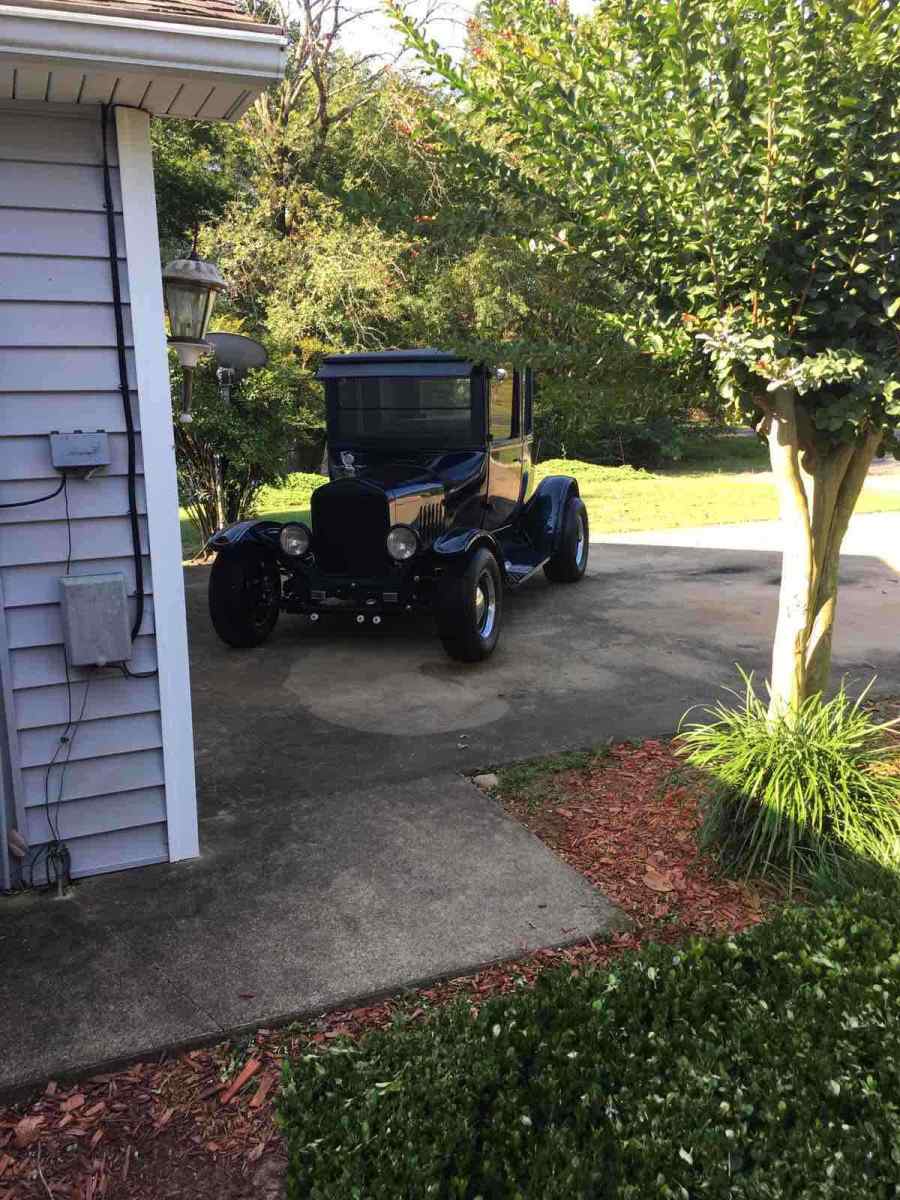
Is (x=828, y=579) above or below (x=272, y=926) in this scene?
above

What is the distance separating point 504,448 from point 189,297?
10.9 feet

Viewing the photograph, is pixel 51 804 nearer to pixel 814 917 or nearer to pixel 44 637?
pixel 44 637

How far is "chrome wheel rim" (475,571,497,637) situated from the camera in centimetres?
630

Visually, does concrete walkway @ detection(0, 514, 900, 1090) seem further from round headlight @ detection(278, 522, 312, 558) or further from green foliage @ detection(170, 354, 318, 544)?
green foliage @ detection(170, 354, 318, 544)

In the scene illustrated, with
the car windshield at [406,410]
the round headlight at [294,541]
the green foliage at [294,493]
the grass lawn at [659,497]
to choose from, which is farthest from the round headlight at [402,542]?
the green foliage at [294,493]

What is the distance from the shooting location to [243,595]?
648 cm

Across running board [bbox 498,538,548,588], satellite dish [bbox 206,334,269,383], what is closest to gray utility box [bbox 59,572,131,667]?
running board [bbox 498,538,548,588]

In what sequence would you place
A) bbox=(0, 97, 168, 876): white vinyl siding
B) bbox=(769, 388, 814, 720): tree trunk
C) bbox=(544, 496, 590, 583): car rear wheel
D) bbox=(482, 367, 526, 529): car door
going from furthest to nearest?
bbox=(544, 496, 590, 583): car rear wheel, bbox=(482, 367, 526, 529): car door, bbox=(769, 388, 814, 720): tree trunk, bbox=(0, 97, 168, 876): white vinyl siding

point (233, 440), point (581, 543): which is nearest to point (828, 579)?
point (581, 543)

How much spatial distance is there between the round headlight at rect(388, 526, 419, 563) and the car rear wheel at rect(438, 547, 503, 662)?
305 mm

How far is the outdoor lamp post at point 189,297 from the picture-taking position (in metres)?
4.71

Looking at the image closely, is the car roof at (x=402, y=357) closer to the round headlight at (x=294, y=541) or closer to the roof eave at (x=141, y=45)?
the round headlight at (x=294, y=541)

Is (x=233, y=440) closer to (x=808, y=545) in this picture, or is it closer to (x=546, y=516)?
(x=546, y=516)

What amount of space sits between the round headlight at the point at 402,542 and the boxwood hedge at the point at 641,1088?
12.2 ft
